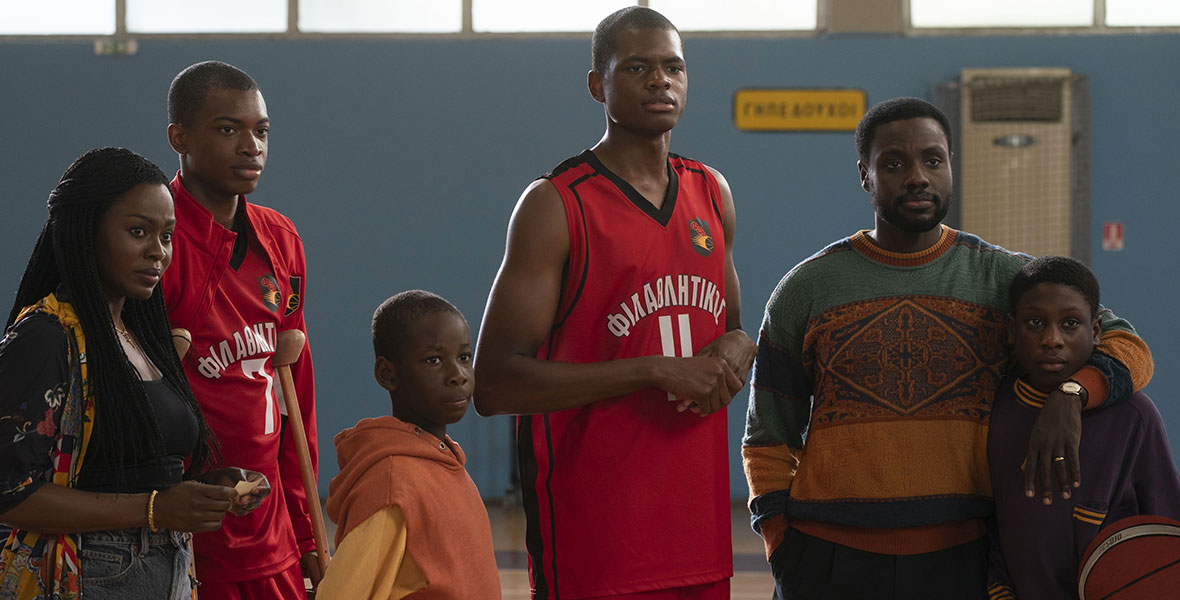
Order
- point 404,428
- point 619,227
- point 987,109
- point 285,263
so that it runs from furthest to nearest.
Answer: point 987,109, point 285,263, point 619,227, point 404,428

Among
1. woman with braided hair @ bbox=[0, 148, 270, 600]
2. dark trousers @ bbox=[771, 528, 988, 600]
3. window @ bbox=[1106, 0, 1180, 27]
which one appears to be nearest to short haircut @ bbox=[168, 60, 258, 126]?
woman with braided hair @ bbox=[0, 148, 270, 600]

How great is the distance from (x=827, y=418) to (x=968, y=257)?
426 mm

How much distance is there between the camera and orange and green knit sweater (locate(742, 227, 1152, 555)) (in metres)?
1.96

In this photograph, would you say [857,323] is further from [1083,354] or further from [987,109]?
[987,109]

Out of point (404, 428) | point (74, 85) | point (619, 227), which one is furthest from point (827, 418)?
point (74, 85)

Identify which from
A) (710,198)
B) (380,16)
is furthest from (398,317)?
(380,16)

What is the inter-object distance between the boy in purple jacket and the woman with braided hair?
131 centimetres

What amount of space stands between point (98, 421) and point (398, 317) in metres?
0.51

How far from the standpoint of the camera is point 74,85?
21.3ft

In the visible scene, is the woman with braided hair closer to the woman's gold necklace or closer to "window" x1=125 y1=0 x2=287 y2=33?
the woman's gold necklace

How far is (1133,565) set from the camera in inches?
70.7

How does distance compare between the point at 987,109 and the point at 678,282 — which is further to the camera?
the point at 987,109

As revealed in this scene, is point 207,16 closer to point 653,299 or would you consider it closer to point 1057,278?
point 653,299

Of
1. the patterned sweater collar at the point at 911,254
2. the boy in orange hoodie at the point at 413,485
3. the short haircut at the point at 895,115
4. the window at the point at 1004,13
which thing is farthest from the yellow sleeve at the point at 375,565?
the window at the point at 1004,13
